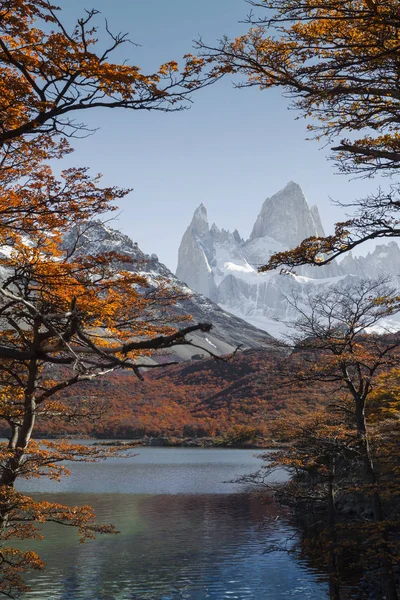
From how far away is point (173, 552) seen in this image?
21.4m

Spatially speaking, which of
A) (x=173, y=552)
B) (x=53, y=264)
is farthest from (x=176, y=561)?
(x=53, y=264)

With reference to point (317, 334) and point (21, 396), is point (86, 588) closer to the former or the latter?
point (21, 396)

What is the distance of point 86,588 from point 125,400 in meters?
95.3

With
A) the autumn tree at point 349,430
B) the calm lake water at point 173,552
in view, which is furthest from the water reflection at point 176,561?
the autumn tree at point 349,430

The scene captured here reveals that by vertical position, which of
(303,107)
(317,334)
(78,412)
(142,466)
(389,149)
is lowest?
(142,466)

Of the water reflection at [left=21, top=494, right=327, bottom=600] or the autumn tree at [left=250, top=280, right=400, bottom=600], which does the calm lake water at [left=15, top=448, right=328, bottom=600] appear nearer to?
the water reflection at [left=21, top=494, right=327, bottom=600]

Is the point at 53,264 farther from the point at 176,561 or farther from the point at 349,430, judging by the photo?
the point at 176,561

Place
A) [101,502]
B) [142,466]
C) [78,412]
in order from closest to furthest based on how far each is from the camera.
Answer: [78,412]
[101,502]
[142,466]

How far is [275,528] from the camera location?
1008 inches

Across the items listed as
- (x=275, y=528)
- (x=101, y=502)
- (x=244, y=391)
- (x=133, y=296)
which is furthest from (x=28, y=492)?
(x=244, y=391)

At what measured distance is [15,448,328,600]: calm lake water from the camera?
16.9m

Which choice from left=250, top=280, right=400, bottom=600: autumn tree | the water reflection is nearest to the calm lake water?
the water reflection

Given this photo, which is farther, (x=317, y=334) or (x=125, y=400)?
(x=125, y=400)

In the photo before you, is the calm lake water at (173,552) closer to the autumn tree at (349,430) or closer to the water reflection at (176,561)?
the water reflection at (176,561)
